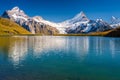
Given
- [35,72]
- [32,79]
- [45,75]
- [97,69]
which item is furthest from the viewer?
[97,69]

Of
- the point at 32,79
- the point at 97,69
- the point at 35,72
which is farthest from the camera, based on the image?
the point at 97,69

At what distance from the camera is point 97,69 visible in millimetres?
43781

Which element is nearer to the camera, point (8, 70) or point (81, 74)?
point (81, 74)

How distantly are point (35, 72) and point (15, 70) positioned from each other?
4320mm

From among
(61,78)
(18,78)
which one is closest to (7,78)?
(18,78)

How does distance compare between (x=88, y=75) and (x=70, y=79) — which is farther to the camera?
(x=88, y=75)

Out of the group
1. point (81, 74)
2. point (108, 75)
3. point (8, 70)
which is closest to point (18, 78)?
point (8, 70)

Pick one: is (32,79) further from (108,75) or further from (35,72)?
(108,75)

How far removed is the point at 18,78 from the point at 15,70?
6691mm

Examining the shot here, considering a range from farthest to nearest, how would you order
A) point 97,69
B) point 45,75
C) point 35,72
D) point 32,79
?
point 97,69
point 35,72
point 45,75
point 32,79

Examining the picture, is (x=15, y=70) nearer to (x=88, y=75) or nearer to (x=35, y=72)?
(x=35, y=72)

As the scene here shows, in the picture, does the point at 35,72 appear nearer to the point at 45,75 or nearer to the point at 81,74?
the point at 45,75

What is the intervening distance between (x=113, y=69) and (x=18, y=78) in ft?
63.1

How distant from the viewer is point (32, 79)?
114 feet
